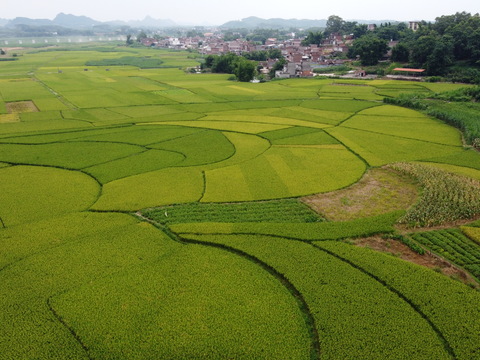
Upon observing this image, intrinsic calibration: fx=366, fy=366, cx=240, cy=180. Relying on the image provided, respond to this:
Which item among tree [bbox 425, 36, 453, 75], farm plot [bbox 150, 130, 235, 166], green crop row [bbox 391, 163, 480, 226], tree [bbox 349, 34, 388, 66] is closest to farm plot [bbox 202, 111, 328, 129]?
farm plot [bbox 150, 130, 235, 166]

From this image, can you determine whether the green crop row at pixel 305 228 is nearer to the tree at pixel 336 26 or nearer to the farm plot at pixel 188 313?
the farm plot at pixel 188 313

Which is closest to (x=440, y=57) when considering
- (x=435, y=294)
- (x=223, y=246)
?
(x=435, y=294)

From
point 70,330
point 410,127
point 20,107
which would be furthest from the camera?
point 20,107

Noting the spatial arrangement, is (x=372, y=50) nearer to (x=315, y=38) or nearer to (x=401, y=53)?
(x=401, y=53)

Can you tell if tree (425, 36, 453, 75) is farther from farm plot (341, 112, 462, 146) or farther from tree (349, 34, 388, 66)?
farm plot (341, 112, 462, 146)

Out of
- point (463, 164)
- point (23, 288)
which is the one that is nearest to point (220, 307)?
point (23, 288)
